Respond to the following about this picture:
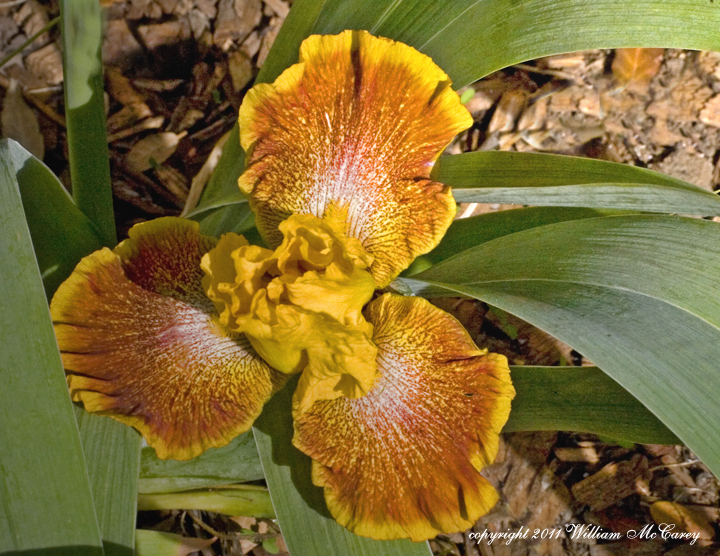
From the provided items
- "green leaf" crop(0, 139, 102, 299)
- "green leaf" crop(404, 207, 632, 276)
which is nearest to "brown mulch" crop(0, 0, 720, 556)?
"green leaf" crop(404, 207, 632, 276)

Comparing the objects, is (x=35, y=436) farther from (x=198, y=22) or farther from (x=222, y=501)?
(x=198, y=22)

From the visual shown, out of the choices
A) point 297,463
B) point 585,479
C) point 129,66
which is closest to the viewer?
point 297,463

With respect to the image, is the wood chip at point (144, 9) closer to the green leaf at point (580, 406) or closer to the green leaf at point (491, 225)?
the green leaf at point (491, 225)

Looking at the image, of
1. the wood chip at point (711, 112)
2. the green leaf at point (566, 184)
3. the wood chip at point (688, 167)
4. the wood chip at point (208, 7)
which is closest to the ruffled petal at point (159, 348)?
the green leaf at point (566, 184)

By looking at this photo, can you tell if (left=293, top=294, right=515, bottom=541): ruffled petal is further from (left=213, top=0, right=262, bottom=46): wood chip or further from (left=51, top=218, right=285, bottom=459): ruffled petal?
(left=213, top=0, right=262, bottom=46): wood chip

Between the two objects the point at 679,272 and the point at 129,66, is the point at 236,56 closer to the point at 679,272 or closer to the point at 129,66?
the point at 129,66

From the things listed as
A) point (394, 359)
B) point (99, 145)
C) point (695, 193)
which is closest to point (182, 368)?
point (394, 359)
